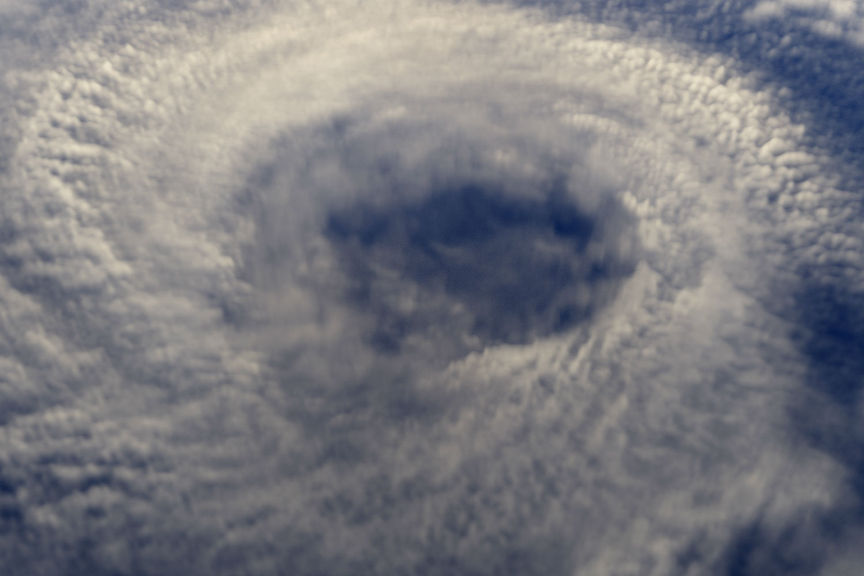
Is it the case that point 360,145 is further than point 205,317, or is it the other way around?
point 360,145

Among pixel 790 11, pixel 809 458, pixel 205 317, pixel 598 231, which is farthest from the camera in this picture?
pixel 790 11

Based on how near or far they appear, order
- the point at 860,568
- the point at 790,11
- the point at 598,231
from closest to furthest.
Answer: the point at 860,568 → the point at 598,231 → the point at 790,11

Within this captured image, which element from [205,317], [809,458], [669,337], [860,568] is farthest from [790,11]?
[205,317]

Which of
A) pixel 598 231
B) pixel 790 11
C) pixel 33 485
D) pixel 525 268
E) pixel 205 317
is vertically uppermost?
pixel 790 11

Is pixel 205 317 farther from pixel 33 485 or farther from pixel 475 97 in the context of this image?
pixel 475 97

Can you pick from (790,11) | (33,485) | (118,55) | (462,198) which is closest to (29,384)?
(33,485)

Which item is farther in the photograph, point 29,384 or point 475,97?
point 475,97

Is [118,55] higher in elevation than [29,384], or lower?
higher

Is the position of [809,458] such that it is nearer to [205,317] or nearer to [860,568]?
[860,568]

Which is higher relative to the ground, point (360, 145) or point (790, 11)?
point (790, 11)
